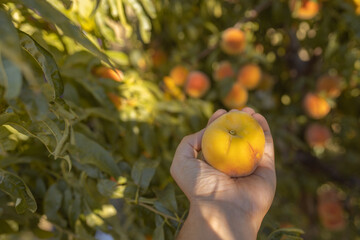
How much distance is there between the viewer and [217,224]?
692 millimetres

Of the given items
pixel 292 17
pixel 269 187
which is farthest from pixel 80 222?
pixel 292 17

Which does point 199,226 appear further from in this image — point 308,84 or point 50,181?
point 308,84

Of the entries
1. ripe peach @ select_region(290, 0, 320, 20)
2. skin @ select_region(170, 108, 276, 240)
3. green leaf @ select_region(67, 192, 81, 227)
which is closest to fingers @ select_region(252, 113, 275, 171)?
skin @ select_region(170, 108, 276, 240)

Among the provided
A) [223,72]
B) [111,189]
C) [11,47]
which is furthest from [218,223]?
[223,72]

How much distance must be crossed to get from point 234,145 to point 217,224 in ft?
0.61

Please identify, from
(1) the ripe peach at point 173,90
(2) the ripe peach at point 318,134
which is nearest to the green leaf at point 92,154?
(1) the ripe peach at point 173,90

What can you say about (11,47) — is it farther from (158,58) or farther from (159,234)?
(158,58)

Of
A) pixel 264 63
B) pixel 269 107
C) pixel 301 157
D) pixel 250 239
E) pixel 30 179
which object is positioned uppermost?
pixel 30 179

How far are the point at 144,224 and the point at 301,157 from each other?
1.61m

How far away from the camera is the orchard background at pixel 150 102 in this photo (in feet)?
2.15

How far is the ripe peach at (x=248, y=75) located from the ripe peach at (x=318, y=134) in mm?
461

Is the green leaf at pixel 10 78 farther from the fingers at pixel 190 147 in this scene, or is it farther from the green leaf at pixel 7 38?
the fingers at pixel 190 147

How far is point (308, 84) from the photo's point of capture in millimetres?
1942

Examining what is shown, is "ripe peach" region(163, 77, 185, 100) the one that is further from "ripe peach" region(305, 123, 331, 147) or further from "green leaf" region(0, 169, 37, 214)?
"green leaf" region(0, 169, 37, 214)
